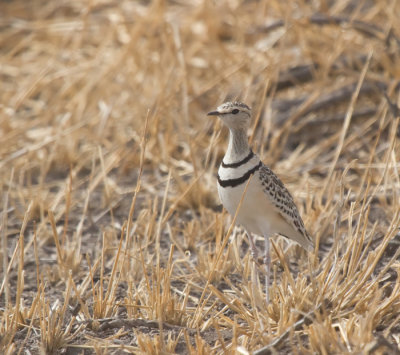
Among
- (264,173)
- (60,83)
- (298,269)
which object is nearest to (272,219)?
(264,173)

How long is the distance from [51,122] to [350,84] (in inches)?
89.7

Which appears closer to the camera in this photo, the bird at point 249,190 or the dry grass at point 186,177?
the dry grass at point 186,177

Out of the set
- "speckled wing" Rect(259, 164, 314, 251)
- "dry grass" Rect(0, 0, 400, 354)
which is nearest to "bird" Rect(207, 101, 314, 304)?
"speckled wing" Rect(259, 164, 314, 251)

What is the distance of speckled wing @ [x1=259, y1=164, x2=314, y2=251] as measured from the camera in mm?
2949

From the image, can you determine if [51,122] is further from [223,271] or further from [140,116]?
[223,271]

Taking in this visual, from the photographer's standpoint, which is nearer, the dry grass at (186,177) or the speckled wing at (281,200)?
the dry grass at (186,177)

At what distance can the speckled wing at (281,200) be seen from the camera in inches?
116

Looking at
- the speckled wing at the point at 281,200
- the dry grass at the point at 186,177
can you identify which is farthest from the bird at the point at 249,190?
the dry grass at the point at 186,177

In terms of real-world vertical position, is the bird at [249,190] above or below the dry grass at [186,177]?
above

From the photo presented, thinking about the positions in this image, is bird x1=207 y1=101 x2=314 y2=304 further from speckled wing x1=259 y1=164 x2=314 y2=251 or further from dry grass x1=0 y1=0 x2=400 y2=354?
dry grass x1=0 y1=0 x2=400 y2=354

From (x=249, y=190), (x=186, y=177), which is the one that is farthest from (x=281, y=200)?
(x=186, y=177)

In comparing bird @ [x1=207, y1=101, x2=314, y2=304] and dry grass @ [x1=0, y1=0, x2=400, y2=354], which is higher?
bird @ [x1=207, y1=101, x2=314, y2=304]

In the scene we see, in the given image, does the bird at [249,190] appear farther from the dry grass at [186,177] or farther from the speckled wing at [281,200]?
the dry grass at [186,177]

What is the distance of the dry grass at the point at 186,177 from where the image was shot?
266 cm
